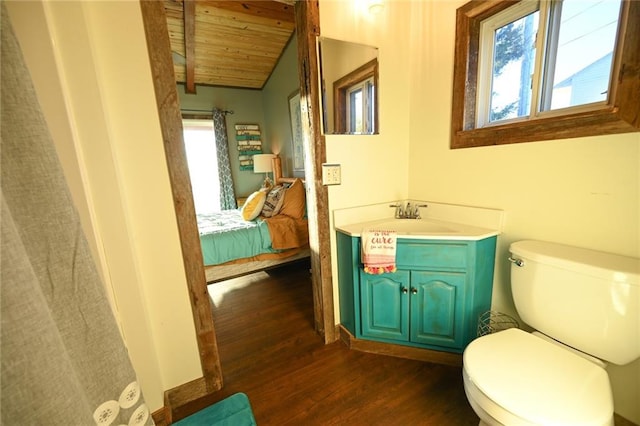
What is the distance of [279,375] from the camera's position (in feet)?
4.88

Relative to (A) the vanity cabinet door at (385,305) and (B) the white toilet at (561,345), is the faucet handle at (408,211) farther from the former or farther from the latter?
(B) the white toilet at (561,345)

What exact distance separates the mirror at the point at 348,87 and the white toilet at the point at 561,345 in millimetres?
1156

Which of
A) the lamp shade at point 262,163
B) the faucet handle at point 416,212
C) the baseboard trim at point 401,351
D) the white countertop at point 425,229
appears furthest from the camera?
the lamp shade at point 262,163

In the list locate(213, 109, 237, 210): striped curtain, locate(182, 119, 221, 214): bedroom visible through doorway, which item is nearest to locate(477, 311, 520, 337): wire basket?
locate(213, 109, 237, 210): striped curtain

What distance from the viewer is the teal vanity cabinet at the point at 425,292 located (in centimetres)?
133

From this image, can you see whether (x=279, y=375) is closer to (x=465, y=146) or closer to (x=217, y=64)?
(x=465, y=146)

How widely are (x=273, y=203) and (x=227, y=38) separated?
2466 millimetres

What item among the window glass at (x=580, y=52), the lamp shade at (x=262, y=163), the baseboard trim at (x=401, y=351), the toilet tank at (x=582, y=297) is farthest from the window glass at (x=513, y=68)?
the lamp shade at (x=262, y=163)

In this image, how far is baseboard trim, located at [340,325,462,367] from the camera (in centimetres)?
146

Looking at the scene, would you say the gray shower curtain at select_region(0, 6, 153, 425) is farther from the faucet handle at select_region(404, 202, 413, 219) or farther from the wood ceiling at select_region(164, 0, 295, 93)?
the wood ceiling at select_region(164, 0, 295, 93)

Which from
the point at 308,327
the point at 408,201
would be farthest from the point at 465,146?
the point at 308,327

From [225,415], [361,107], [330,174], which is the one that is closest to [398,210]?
[330,174]

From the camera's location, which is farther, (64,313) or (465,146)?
(465,146)

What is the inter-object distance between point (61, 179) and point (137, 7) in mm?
1010
